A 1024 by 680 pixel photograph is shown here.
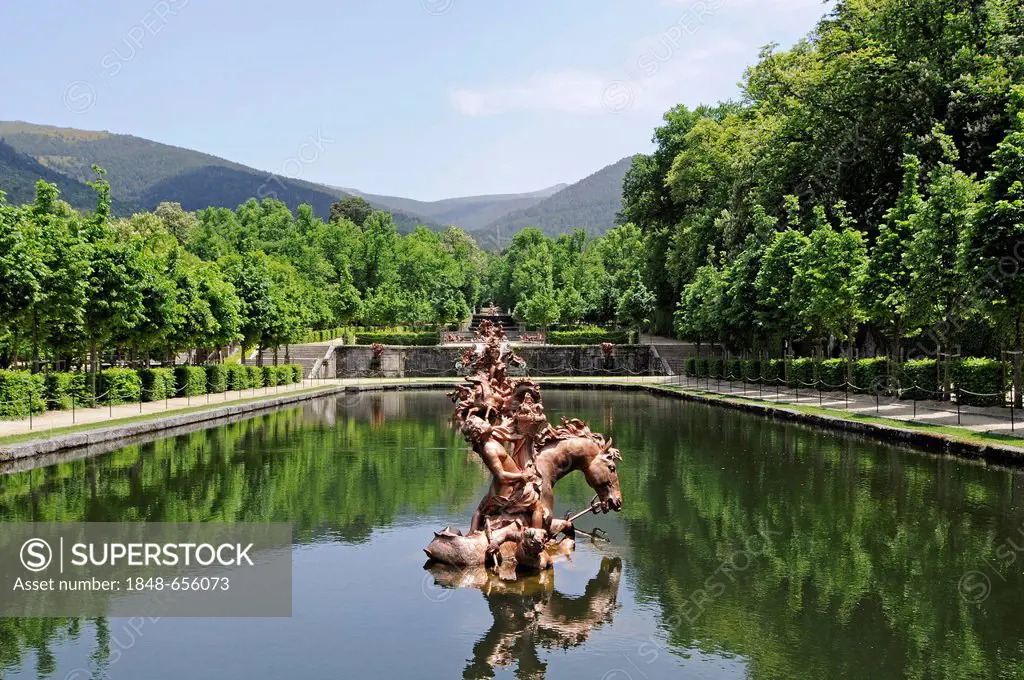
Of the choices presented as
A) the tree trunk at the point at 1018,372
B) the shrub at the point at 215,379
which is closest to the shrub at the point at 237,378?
the shrub at the point at 215,379

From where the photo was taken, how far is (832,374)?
39.4 metres

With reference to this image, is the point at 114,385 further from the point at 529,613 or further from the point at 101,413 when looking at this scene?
the point at 529,613

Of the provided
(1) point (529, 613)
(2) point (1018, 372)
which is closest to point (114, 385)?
(1) point (529, 613)

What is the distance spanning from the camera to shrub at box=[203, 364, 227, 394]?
4419 cm

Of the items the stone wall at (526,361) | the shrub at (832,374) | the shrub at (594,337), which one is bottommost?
the stone wall at (526,361)

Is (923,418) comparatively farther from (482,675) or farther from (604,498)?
(482,675)

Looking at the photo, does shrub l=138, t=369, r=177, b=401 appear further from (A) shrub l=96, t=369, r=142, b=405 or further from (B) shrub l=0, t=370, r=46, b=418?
(B) shrub l=0, t=370, r=46, b=418

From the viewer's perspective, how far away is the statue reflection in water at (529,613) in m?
8.12

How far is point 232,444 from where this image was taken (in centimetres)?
2473

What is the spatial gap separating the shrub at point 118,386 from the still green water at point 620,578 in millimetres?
14286

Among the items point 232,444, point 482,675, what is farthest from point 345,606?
point 232,444

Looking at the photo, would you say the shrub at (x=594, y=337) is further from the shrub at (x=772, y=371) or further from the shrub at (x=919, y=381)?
the shrub at (x=919, y=381)

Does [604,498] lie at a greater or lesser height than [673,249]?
lesser

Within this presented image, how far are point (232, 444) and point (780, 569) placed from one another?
17354 mm
